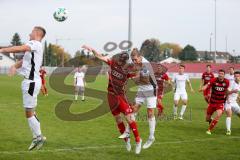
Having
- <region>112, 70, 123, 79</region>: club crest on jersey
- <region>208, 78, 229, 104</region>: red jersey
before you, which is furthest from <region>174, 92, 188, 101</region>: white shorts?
<region>112, 70, 123, 79</region>: club crest on jersey

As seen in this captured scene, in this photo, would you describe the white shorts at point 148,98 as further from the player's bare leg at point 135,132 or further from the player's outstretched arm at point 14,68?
the player's outstretched arm at point 14,68

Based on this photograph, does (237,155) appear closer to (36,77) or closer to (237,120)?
(36,77)

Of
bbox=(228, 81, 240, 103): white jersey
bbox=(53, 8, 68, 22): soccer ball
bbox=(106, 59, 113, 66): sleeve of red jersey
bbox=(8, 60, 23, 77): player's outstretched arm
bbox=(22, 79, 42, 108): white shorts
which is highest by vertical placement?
bbox=(53, 8, 68, 22): soccer ball

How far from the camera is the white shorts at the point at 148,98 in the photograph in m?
11.9

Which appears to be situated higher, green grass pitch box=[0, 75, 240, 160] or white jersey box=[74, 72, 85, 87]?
white jersey box=[74, 72, 85, 87]

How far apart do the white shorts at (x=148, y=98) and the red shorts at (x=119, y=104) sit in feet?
3.22

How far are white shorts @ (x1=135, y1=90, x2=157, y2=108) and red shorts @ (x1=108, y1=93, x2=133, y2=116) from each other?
0.98m

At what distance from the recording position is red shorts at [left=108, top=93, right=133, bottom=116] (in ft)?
35.9

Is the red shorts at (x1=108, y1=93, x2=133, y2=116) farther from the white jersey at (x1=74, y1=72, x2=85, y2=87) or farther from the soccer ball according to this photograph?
the white jersey at (x1=74, y1=72, x2=85, y2=87)

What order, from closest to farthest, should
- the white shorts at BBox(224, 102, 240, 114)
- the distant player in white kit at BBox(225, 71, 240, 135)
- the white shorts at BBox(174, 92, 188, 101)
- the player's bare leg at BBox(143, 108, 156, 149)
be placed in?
the player's bare leg at BBox(143, 108, 156, 149), the distant player in white kit at BBox(225, 71, 240, 135), the white shorts at BBox(224, 102, 240, 114), the white shorts at BBox(174, 92, 188, 101)

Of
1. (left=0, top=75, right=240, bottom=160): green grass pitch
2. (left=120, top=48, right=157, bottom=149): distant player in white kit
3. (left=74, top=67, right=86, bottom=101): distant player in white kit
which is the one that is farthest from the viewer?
(left=74, top=67, right=86, bottom=101): distant player in white kit

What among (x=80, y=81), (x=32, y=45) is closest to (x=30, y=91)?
(x=32, y=45)

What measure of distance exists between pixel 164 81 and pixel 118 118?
29.9ft

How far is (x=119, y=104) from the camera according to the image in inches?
434
